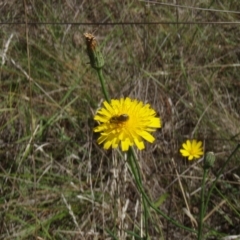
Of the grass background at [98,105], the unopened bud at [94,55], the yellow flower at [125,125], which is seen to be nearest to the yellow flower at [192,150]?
the grass background at [98,105]

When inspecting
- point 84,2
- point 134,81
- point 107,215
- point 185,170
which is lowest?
point 107,215

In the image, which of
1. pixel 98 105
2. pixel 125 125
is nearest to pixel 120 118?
pixel 125 125

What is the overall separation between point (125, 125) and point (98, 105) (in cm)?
73

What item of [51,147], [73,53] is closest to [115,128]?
[51,147]

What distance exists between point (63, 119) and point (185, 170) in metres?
0.46

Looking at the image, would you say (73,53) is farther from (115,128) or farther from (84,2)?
(115,128)

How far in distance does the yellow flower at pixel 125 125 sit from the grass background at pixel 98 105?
0.33m

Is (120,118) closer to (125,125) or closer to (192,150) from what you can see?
(125,125)

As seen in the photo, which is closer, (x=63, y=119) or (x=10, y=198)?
(x=10, y=198)

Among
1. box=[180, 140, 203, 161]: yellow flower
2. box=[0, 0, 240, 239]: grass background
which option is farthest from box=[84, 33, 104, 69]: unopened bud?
box=[180, 140, 203, 161]: yellow flower

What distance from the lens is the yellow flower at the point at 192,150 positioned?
5.47ft

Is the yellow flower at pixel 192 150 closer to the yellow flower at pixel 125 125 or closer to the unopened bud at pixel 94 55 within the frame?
the yellow flower at pixel 125 125

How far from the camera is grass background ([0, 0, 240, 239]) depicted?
160 cm

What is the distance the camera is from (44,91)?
1.82 m
